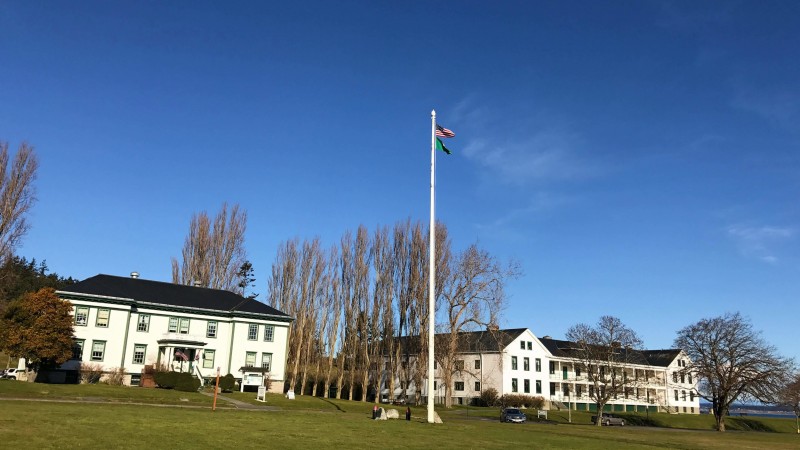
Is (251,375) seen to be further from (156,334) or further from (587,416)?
(587,416)

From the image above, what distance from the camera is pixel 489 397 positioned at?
7981 centimetres

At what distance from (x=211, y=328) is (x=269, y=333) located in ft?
19.2

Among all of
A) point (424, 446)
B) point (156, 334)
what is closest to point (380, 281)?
point (156, 334)

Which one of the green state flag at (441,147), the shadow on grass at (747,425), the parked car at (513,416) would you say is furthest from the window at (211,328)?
the shadow on grass at (747,425)

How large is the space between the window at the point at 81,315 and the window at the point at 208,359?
433 inches

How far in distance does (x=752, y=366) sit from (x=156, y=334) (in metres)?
59.1

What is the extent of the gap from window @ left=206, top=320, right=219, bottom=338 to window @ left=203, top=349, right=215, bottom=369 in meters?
1.62

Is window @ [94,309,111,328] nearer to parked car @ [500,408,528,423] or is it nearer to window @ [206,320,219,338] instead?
window @ [206,320,219,338]

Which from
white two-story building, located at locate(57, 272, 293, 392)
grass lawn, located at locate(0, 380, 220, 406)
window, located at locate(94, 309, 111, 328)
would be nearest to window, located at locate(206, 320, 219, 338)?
white two-story building, located at locate(57, 272, 293, 392)

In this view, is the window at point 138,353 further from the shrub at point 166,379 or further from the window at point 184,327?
the shrub at point 166,379

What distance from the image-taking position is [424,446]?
64.1ft

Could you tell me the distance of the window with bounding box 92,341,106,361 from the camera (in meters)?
52.4

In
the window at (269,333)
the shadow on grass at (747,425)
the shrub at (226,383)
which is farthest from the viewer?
the shadow on grass at (747,425)

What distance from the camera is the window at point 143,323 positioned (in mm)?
55469
